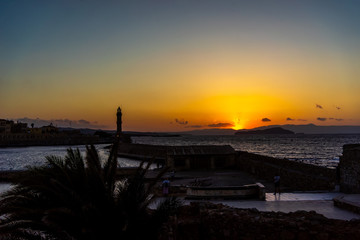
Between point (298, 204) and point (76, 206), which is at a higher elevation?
point (76, 206)

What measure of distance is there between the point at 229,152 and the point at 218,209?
77.4 feet

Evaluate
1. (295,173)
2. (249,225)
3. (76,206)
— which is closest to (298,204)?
(249,225)

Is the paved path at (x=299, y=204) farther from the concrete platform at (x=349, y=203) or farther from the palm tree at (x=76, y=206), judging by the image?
the palm tree at (x=76, y=206)

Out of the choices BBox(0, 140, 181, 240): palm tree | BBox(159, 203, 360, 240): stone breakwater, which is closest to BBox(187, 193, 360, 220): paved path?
BBox(159, 203, 360, 240): stone breakwater

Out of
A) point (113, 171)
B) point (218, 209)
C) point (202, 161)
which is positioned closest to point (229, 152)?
point (202, 161)

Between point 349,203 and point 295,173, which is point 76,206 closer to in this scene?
point 349,203

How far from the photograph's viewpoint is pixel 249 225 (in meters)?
9.25

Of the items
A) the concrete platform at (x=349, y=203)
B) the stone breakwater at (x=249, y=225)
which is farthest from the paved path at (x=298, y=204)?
the stone breakwater at (x=249, y=225)

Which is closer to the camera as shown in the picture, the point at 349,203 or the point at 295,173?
the point at 349,203

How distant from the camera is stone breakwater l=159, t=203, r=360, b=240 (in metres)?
8.48

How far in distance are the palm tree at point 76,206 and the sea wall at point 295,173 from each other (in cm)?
1257

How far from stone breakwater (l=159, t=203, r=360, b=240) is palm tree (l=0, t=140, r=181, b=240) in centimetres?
258

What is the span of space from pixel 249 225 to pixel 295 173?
13.7 m

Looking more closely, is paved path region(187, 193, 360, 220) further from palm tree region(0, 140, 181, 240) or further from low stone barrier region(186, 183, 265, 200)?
palm tree region(0, 140, 181, 240)
